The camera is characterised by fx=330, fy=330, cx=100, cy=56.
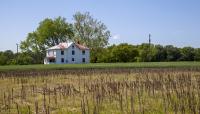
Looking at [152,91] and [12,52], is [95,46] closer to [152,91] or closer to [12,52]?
[12,52]

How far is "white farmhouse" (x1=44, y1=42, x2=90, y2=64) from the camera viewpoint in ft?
298

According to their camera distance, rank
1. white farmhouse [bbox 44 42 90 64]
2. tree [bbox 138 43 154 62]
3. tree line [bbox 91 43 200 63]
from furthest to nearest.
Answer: white farmhouse [bbox 44 42 90 64], tree line [bbox 91 43 200 63], tree [bbox 138 43 154 62]

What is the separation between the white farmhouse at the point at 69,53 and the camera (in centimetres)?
9094

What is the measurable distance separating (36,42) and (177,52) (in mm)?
42711

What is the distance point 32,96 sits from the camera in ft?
47.2

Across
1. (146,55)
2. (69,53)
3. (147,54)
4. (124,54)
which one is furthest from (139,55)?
(69,53)

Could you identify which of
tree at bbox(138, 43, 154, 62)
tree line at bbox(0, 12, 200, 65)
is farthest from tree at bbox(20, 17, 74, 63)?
tree at bbox(138, 43, 154, 62)

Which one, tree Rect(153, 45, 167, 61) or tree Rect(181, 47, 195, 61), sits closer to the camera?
tree Rect(153, 45, 167, 61)

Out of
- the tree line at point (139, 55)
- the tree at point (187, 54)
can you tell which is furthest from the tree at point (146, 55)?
the tree at point (187, 54)

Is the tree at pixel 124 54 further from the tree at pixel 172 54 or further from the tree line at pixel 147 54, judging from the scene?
the tree at pixel 172 54

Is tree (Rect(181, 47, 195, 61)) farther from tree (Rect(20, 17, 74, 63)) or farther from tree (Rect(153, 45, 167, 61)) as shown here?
tree (Rect(20, 17, 74, 63))

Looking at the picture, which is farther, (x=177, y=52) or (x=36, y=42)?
(x=36, y=42)

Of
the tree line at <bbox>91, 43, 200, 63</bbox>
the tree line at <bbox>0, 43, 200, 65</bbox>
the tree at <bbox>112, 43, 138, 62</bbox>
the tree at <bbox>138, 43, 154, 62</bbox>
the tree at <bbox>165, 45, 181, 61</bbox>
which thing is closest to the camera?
the tree at <bbox>138, 43, 154, 62</bbox>

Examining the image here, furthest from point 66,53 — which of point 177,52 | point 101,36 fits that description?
point 177,52
